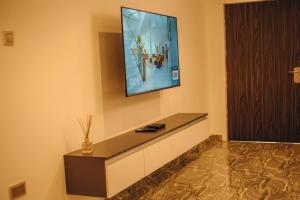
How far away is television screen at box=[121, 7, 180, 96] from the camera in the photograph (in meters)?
3.64

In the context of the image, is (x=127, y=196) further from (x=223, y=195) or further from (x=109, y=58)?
(x=109, y=58)

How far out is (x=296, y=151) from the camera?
5.11 meters

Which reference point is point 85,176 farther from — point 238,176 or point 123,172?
point 238,176

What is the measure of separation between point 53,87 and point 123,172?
859mm

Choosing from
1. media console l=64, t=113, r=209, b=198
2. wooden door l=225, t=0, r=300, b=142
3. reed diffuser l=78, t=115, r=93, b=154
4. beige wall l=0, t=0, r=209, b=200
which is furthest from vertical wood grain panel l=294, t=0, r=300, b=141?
reed diffuser l=78, t=115, r=93, b=154

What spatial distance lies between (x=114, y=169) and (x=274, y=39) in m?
3.45

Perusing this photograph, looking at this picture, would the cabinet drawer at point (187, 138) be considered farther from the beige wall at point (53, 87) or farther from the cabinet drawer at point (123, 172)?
the cabinet drawer at point (123, 172)

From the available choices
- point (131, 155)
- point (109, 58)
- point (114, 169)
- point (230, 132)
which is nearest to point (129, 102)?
point (109, 58)

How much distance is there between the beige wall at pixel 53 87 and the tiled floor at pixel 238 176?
81 centimetres

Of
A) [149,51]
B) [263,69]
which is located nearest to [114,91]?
[149,51]

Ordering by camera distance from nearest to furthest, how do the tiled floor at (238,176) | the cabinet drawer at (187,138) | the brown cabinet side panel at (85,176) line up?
1. the brown cabinet side panel at (85,176)
2. the tiled floor at (238,176)
3. the cabinet drawer at (187,138)

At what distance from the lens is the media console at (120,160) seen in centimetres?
297

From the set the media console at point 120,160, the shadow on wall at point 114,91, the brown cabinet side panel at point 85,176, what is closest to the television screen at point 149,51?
the shadow on wall at point 114,91

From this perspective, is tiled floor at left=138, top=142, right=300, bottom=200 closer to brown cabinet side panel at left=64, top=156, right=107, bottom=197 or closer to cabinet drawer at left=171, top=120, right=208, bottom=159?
cabinet drawer at left=171, top=120, right=208, bottom=159
